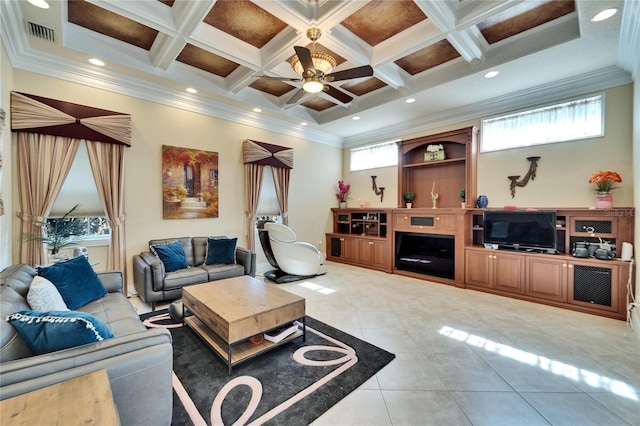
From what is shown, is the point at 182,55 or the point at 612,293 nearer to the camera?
the point at 612,293

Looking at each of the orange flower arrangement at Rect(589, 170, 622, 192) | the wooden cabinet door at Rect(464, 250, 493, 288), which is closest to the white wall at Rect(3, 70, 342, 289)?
the wooden cabinet door at Rect(464, 250, 493, 288)

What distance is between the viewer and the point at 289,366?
7.61ft

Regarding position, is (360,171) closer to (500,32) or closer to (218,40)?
(500,32)

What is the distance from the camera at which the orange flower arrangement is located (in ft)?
11.4

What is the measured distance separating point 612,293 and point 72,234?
275 inches

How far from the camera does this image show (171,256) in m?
3.88

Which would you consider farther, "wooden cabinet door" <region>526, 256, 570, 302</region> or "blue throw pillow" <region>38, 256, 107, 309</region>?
"wooden cabinet door" <region>526, 256, 570, 302</region>

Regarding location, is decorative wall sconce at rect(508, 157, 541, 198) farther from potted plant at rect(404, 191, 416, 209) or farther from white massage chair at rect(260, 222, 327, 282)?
white massage chair at rect(260, 222, 327, 282)

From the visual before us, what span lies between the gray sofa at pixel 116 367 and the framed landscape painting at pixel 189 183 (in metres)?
2.83

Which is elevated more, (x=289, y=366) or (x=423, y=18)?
(x=423, y=18)

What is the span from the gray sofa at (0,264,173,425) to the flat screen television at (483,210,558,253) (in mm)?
4722

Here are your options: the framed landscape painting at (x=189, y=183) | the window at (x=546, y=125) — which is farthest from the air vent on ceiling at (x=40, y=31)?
the window at (x=546, y=125)

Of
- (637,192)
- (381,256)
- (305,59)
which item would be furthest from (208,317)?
(637,192)

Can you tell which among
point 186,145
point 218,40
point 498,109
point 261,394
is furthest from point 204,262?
point 498,109
